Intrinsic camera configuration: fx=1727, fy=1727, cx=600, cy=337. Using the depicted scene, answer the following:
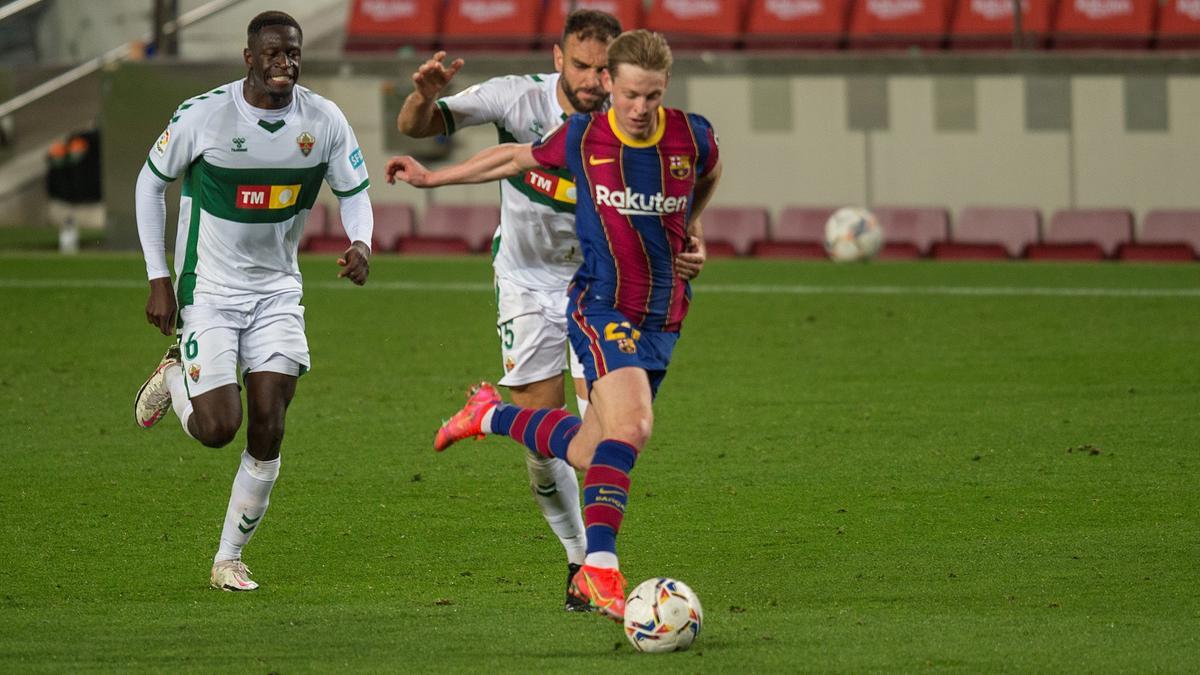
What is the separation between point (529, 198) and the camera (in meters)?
6.86

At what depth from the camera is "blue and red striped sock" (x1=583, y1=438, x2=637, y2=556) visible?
18.5 ft

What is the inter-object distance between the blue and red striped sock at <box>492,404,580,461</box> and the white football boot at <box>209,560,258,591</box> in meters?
1.12

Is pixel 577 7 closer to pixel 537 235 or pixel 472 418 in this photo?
pixel 537 235

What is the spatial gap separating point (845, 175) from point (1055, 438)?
1219 cm

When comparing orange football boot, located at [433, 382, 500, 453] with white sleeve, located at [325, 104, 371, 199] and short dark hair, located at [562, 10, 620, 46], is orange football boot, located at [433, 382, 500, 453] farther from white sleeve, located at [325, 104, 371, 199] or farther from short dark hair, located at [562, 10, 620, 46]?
short dark hair, located at [562, 10, 620, 46]

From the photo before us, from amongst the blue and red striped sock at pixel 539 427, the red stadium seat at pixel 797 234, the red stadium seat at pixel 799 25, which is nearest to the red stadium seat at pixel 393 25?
the red stadium seat at pixel 799 25

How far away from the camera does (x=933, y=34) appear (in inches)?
906

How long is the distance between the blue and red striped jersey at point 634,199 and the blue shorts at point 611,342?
39 mm

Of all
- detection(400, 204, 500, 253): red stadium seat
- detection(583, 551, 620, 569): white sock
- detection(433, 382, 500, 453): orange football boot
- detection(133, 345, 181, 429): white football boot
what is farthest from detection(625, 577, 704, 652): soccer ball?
detection(400, 204, 500, 253): red stadium seat

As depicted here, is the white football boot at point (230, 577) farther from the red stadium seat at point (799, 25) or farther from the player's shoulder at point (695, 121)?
the red stadium seat at point (799, 25)

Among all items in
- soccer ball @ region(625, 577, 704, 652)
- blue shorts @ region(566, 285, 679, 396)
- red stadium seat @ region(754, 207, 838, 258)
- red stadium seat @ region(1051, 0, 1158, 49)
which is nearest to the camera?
soccer ball @ region(625, 577, 704, 652)

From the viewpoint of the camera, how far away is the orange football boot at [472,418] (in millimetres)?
6496

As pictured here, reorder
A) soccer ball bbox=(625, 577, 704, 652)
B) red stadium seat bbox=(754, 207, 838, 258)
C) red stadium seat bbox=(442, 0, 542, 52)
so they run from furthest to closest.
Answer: red stadium seat bbox=(442, 0, 542, 52), red stadium seat bbox=(754, 207, 838, 258), soccer ball bbox=(625, 577, 704, 652)

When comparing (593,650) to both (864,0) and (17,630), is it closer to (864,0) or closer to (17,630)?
(17,630)
